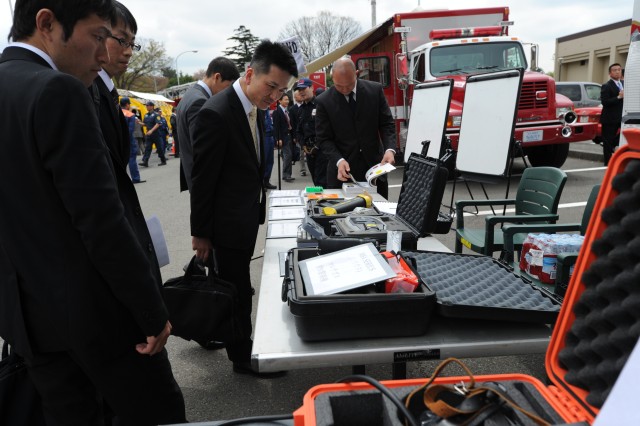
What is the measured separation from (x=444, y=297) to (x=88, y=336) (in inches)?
40.5

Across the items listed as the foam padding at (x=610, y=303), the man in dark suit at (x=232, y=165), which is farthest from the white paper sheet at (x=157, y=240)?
the foam padding at (x=610, y=303)

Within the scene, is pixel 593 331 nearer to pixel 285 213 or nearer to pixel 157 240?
pixel 157 240

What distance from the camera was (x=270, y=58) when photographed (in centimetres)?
236

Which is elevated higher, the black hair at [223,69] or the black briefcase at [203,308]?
the black hair at [223,69]

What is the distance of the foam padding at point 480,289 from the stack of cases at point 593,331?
33cm

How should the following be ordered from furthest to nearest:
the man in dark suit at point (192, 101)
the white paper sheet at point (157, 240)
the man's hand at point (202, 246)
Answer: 1. the man in dark suit at point (192, 101)
2. the man's hand at point (202, 246)
3. the white paper sheet at point (157, 240)

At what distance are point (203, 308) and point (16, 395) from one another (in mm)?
894

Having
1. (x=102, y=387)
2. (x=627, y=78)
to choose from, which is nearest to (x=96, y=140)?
(x=102, y=387)

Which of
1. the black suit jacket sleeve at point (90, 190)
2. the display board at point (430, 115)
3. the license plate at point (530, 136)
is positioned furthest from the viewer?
the license plate at point (530, 136)

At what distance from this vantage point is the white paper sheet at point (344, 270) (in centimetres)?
134

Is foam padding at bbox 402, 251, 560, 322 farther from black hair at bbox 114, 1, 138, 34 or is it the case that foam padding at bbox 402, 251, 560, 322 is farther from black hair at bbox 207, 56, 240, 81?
black hair at bbox 207, 56, 240, 81

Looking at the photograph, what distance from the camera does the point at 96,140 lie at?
1202 millimetres

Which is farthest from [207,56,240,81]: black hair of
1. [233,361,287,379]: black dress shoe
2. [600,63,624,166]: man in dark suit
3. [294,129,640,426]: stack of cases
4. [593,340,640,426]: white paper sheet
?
[600,63,624,166]: man in dark suit

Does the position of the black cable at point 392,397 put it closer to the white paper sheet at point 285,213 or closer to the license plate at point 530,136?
the white paper sheet at point 285,213
